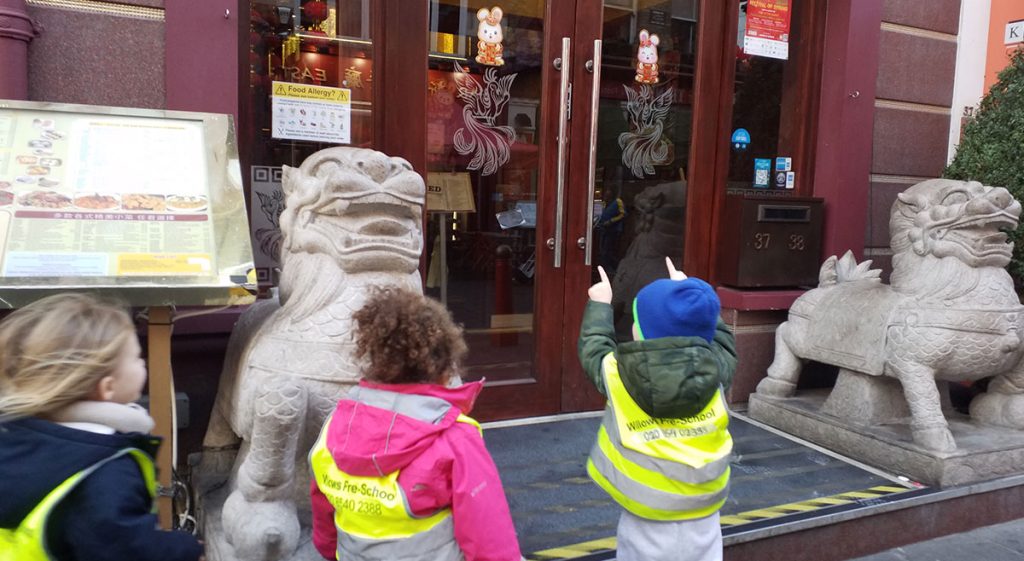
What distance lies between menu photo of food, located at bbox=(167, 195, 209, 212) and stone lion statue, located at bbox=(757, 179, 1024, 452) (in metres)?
3.31

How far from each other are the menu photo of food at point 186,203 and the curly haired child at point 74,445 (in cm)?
111

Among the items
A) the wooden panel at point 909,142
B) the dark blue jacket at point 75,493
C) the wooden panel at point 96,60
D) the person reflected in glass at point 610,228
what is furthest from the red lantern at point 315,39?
the wooden panel at point 909,142

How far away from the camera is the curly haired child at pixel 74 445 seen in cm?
145

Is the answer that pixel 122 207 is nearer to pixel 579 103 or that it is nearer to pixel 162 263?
pixel 162 263

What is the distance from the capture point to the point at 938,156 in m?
5.46

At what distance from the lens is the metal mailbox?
16.0ft

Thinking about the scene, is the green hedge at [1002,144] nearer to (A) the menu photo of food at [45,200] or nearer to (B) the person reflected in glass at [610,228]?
(B) the person reflected in glass at [610,228]

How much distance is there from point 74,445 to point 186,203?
4.57 ft

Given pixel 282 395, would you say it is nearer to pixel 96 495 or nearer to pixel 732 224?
pixel 96 495

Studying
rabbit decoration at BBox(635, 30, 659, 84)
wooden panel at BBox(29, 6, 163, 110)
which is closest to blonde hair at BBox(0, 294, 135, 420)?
wooden panel at BBox(29, 6, 163, 110)

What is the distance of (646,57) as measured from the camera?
4.76 m

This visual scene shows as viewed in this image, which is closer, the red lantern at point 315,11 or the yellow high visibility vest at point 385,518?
the yellow high visibility vest at point 385,518

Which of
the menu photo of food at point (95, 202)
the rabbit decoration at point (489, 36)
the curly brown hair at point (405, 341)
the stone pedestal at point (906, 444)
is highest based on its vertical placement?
the rabbit decoration at point (489, 36)

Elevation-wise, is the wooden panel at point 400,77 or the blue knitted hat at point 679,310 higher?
the wooden panel at point 400,77
